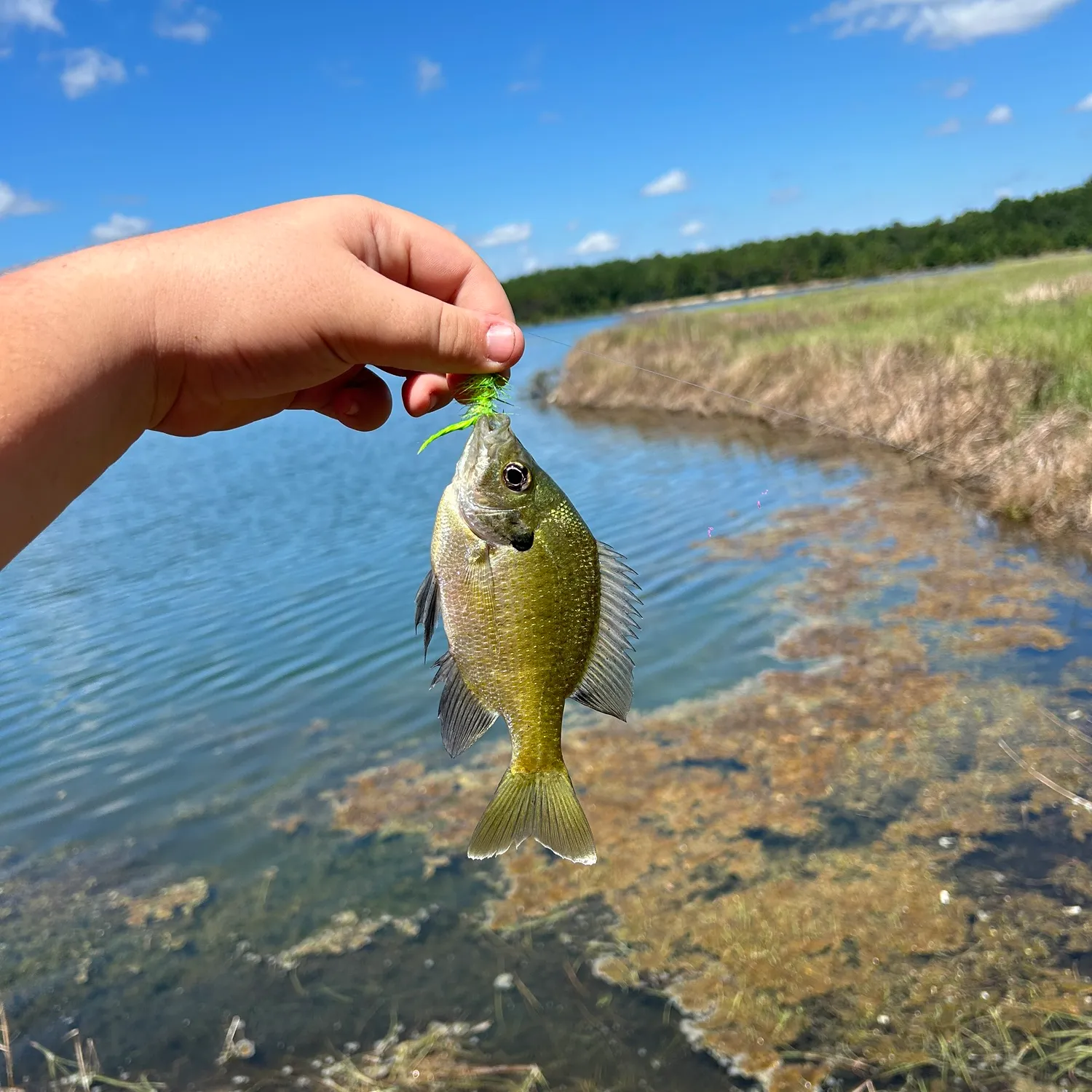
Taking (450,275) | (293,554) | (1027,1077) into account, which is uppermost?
(450,275)

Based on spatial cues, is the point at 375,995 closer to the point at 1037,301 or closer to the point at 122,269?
the point at 122,269

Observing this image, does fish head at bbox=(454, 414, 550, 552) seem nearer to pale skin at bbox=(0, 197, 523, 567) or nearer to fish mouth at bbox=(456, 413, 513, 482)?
fish mouth at bbox=(456, 413, 513, 482)

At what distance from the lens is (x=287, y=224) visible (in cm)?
217

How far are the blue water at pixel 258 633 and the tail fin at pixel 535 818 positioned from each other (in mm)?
5218

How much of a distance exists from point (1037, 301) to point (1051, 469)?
39.8 ft

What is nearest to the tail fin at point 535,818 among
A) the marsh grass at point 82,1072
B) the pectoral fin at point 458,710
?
the pectoral fin at point 458,710

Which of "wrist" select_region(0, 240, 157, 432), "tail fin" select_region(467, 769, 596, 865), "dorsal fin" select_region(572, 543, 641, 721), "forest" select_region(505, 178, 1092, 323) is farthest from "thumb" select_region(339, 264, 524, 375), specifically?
"forest" select_region(505, 178, 1092, 323)

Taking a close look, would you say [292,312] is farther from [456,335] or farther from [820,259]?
[820,259]

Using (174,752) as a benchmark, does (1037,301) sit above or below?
above

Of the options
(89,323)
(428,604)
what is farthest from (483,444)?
(89,323)

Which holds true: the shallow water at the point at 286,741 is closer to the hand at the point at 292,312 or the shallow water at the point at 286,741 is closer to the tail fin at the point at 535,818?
the tail fin at the point at 535,818

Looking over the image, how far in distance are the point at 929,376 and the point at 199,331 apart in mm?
14037

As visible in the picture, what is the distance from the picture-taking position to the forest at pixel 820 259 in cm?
6662

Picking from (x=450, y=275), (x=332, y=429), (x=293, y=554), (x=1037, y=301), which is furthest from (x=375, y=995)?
(x=332, y=429)
